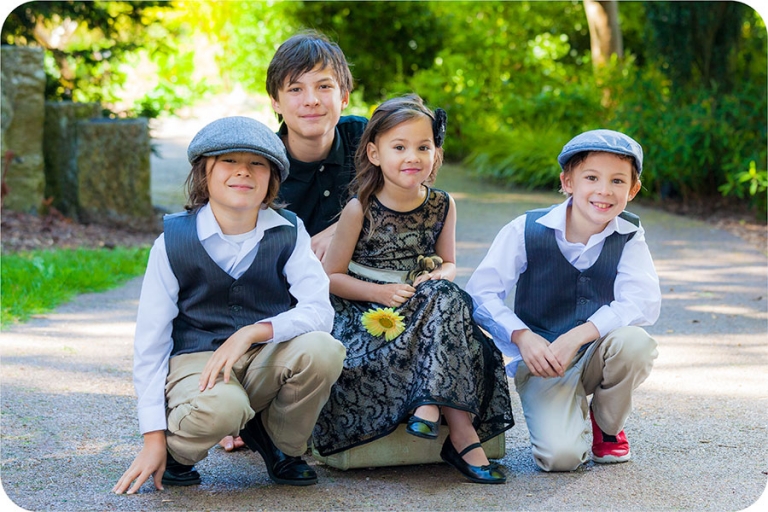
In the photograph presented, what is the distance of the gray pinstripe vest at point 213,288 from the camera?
2.77 meters

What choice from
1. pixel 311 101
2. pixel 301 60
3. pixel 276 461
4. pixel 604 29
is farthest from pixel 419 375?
pixel 604 29

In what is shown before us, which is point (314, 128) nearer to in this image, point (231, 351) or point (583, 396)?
point (231, 351)

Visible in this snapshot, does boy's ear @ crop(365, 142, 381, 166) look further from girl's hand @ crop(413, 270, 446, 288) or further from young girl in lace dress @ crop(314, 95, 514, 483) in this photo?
girl's hand @ crop(413, 270, 446, 288)

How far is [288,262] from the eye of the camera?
2.87 meters

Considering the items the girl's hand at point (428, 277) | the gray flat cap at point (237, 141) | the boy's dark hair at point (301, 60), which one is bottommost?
the girl's hand at point (428, 277)

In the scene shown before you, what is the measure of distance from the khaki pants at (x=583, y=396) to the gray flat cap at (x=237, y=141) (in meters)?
1.14

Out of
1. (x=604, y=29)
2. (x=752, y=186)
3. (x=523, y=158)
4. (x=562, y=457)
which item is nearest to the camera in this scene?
(x=562, y=457)

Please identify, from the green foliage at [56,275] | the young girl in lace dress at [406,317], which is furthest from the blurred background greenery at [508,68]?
the young girl in lace dress at [406,317]

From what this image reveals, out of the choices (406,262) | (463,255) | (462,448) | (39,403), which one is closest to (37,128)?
(463,255)

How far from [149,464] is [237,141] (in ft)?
3.20

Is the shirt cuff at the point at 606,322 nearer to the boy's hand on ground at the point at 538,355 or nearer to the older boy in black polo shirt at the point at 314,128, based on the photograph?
the boy's hand on ground at the point at 538,355

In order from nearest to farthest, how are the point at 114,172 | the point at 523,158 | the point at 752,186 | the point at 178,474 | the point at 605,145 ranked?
the point at 178,474 < the point at 605,145 < the point at 752,186 < the point at 114,172 < the point at 523,158

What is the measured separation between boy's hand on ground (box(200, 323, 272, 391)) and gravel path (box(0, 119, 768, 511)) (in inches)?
14.1

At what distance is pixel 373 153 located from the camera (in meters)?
3.20
